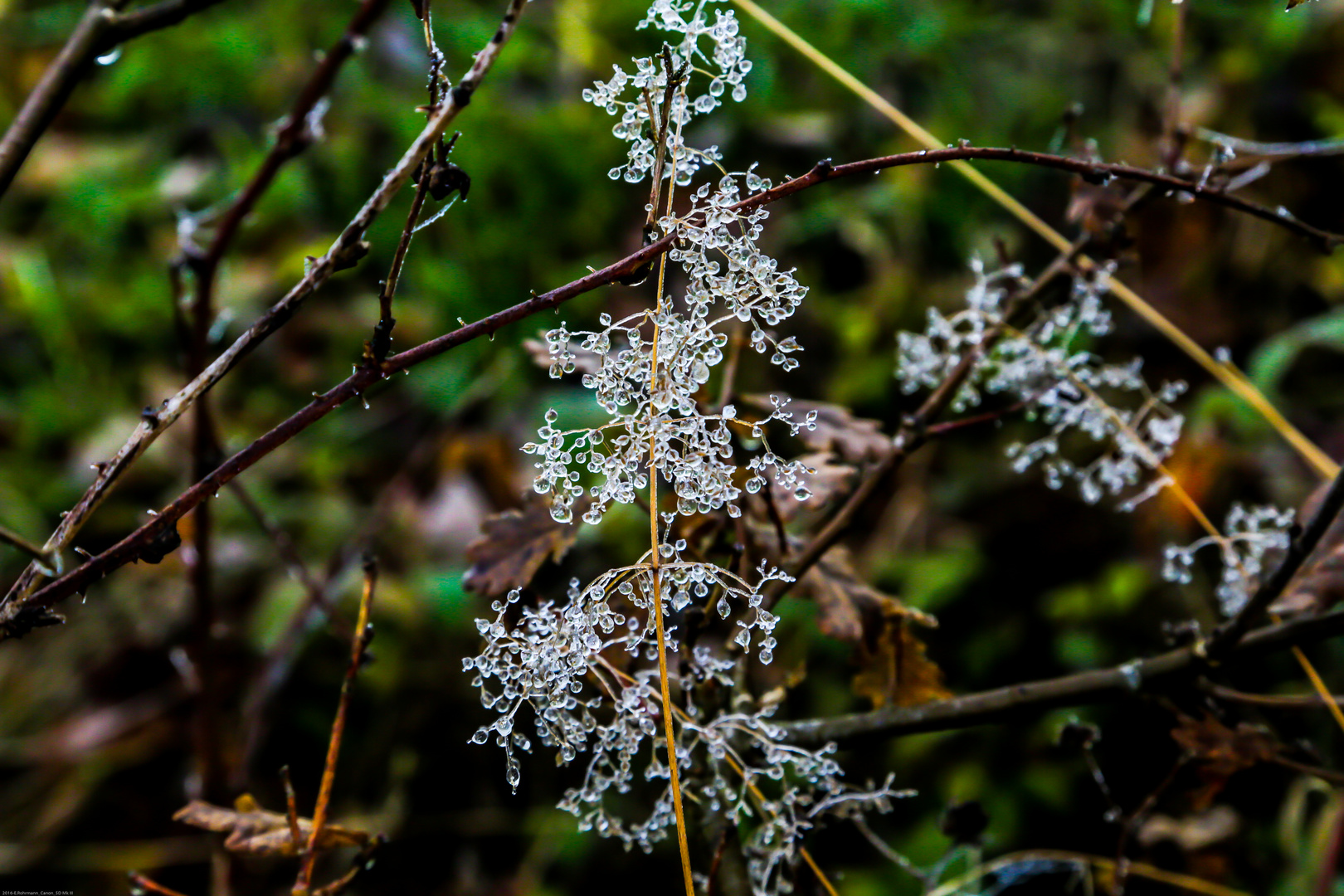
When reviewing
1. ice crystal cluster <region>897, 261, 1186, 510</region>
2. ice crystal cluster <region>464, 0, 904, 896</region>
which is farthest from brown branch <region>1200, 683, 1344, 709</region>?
ice crystal cluster <region>464, 0, 904, 896</region>

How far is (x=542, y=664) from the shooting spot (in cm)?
69

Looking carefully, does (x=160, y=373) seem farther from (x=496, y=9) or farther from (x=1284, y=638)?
(x=1284, y=638)

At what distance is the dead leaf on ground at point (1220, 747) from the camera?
0.91m

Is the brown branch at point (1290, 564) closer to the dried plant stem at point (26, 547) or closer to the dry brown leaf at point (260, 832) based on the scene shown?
the dry brown leaf at point (260, 832)

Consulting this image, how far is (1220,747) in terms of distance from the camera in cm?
92

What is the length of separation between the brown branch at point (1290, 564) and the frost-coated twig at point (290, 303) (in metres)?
0.81

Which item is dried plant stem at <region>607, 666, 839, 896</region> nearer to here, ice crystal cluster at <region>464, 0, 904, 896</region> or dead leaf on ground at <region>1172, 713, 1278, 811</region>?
ice crystal cluster at <region>464, 0, 904, 896</region>

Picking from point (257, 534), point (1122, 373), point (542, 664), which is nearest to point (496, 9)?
point (257, 534)

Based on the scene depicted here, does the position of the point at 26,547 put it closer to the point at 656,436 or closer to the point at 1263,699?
the point at 656,436

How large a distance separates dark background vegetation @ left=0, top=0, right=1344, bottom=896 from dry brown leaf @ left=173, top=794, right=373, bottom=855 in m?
0.49

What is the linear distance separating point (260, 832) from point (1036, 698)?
2.52 feet

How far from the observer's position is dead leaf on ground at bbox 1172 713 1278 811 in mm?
907

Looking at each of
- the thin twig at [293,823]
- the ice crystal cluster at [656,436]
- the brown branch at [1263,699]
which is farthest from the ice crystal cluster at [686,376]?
the brown branch at [1263,699]

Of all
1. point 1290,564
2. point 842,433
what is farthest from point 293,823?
point 1290,564
